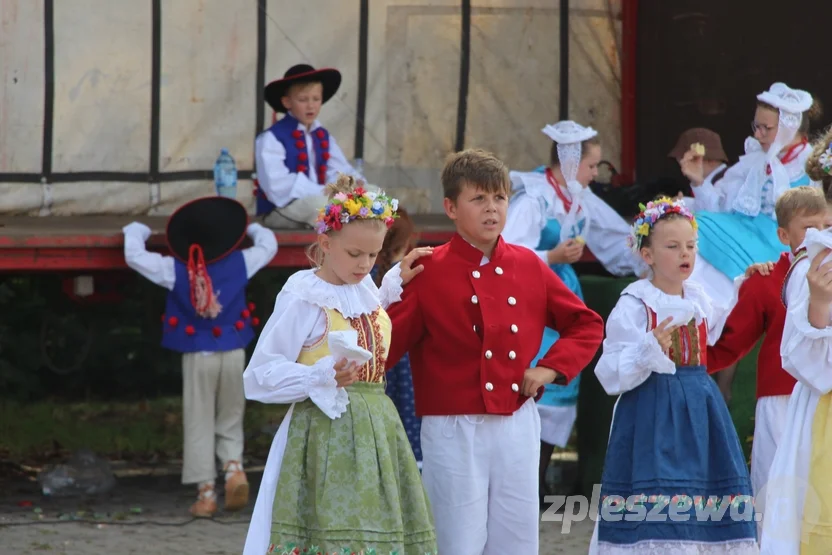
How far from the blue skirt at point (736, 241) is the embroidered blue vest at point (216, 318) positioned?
2.14m

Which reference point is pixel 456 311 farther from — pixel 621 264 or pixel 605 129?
pixel 605 129

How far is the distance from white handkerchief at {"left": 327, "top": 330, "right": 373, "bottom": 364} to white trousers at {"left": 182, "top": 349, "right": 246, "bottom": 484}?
267 centimetres

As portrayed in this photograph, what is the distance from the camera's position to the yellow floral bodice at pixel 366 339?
13.6 feet

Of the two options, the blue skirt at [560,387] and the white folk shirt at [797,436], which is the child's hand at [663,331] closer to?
the white folk shirt at [797,436]

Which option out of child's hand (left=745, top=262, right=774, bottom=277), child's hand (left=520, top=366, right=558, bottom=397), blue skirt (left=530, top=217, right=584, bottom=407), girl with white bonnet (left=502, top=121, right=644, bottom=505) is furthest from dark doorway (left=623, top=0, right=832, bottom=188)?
child's hand (left=520, top=366, right=558, bottom=397)

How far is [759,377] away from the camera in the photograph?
203 inches

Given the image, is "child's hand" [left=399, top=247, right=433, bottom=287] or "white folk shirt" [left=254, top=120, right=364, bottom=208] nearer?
"child's hand" [left=399, top=247, right=433, bottom=287]

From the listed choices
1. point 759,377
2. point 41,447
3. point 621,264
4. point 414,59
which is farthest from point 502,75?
point 759,377

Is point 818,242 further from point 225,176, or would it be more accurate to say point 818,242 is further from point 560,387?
point 225,176

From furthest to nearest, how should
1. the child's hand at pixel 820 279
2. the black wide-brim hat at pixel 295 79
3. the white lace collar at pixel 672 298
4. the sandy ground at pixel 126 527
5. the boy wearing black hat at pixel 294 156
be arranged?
1. the black wide-brim hat at pixel 295 79
2. the boy wearing black hat at pixel 294 156
3. the sandy ground at pixel 126 527
4. the white lace collar at pixel 672 298
5. the child's hand at pixel 820 279

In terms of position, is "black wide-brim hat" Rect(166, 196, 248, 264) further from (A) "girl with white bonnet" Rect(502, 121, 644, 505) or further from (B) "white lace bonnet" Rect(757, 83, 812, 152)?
(B) "white lace bonnet" Rect(757, 83, 812, 152)

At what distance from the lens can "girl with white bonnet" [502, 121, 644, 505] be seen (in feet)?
21.5

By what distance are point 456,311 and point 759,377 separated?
4.49 ft

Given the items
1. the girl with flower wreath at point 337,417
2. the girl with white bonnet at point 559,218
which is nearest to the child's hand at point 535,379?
the girl with flower wreath at point 337,417
